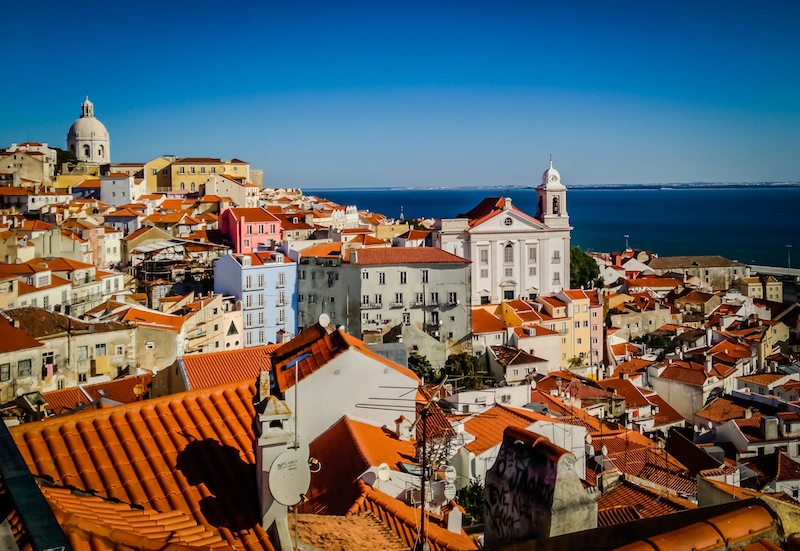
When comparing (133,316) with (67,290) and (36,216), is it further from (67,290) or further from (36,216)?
(36,216)

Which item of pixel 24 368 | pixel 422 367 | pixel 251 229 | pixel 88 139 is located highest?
A: pixel 88 139

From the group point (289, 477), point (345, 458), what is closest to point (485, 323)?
point (345, 458)

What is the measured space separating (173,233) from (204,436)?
38.1 metres

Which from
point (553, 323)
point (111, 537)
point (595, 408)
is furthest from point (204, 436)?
point (553, 323)

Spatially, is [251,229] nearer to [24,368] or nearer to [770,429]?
[24,368]

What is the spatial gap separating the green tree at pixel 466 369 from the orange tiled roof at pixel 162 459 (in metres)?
19.4

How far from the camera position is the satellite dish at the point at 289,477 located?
3.91 metres

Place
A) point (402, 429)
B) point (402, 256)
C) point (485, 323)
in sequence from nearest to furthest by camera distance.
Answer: point (402, 429), point (402, 256), point (485, 323)

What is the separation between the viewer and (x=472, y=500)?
9.12 meters

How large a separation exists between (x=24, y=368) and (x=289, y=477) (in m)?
13.7

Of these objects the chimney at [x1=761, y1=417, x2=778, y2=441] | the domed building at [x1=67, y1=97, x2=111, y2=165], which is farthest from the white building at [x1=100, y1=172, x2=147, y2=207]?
the chimney at [x1=761, y1=417, x2=778, y2=441]

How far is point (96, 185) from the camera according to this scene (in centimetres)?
5594

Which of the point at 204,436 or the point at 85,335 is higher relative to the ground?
the point at 204,436

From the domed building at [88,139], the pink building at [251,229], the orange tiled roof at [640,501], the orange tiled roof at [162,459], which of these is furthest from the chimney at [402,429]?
the domed building at [88,139]
